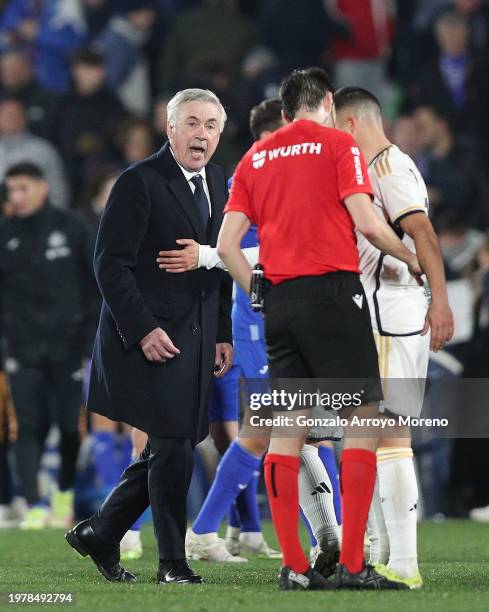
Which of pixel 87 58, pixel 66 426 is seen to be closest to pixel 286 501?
pixel 66 426

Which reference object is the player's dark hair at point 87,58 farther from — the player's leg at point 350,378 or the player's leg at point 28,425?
the player's leg at point 350,378

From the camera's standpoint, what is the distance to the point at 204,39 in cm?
1435

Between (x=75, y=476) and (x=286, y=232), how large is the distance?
5432 mm

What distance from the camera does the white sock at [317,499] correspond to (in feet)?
21.9

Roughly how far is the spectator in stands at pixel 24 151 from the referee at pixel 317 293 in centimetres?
751

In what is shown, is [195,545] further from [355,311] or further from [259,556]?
[355,311]

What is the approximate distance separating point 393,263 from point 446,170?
22.9ft

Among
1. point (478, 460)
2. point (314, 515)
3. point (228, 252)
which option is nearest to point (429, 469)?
point (478, 460)

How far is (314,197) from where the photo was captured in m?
5.85

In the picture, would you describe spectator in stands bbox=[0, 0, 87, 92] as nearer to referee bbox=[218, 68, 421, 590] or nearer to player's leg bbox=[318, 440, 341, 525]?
player's leg bbox=[318, 440, 341, 525]

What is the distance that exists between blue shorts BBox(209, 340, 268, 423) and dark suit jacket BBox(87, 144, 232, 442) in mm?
1457

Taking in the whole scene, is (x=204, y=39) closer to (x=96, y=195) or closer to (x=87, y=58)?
(x=87, y=58)

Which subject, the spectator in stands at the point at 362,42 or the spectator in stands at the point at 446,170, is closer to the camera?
the spectator in stands at the point at 446,170

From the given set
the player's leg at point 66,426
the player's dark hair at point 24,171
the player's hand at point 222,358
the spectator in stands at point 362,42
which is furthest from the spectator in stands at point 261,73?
the player's hand at point 222,358
